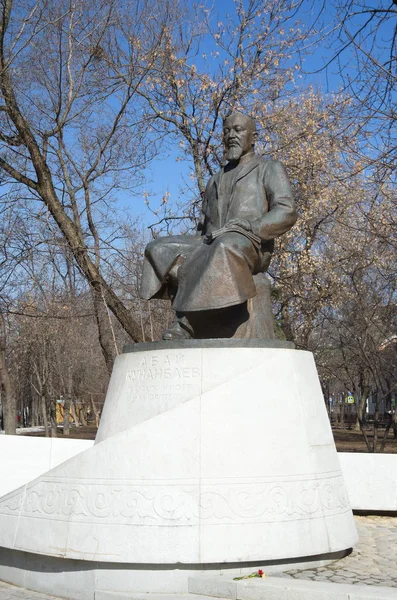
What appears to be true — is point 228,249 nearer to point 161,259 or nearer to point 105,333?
point 161,259

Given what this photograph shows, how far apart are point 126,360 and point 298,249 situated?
1215 cm

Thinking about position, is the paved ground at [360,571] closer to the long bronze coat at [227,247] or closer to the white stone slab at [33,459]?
the long bronze coat at [227,247]

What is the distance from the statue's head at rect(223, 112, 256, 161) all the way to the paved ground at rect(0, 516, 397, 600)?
3.68 m

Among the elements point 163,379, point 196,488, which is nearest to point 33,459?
point 163,379

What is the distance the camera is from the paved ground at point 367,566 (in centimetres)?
559

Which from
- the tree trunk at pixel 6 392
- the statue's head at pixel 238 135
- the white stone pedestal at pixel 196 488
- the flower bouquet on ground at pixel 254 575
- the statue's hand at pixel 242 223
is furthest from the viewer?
the tree trunk at pixel 6 392

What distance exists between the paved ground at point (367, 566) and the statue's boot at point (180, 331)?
220 centimetres

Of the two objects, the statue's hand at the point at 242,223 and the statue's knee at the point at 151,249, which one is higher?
the statue's hand at the point at 242,223

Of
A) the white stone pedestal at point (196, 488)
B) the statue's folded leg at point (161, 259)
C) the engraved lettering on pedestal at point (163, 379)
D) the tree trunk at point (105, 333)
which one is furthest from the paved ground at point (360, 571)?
the tree trunk at point (105, 333)

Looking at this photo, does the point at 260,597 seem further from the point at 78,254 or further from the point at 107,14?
the point at 107,14

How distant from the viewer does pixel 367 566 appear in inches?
239

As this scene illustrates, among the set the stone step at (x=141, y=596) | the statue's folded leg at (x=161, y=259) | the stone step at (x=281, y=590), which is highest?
the statue's folded leg at (x=161, y=259)

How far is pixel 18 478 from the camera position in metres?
11.2

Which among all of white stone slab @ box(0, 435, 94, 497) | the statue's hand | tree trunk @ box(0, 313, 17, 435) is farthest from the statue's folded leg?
tree trunk @ box(0, 313, 17, 435)
